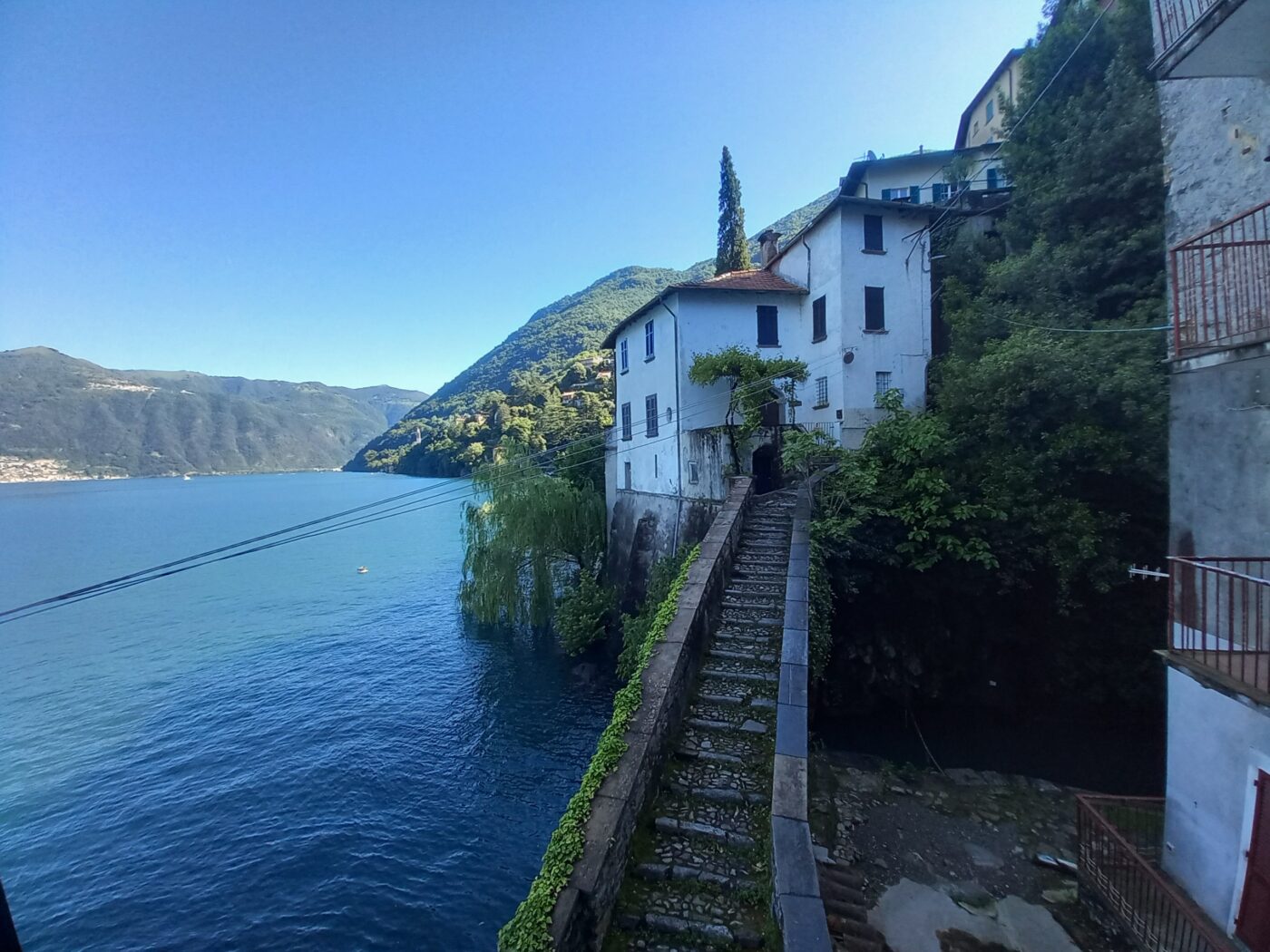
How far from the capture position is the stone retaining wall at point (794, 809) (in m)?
4.55

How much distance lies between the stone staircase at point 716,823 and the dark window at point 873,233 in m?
15.6

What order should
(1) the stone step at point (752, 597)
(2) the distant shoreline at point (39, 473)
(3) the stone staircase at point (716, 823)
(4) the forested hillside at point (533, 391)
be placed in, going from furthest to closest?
(2) the distant shoreline at point (39, 473)
(4) the forested hillside at point (533, 391)
(1) the stone step at point (752, 597)
(3) the stone staircase at point (716, 823)

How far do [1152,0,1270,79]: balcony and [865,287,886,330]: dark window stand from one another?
493 inches

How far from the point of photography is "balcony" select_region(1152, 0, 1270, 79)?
5.69m

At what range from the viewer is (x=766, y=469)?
17094 mm

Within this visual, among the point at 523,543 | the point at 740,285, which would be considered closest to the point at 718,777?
the point at 740,285

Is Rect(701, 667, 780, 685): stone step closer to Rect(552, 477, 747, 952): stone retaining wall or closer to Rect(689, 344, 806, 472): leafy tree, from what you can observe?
Rect(552, 477, 747, 952): stone retaining wall

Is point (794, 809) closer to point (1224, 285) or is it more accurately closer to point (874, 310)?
point (1224, 285)

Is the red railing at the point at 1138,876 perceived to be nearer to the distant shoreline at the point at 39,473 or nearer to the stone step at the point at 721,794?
the stone step at the point at 721,794

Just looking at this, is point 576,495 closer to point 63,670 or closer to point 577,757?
point 577,757

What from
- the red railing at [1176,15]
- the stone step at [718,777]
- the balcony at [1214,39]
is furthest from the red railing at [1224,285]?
the stone step at [718,777]

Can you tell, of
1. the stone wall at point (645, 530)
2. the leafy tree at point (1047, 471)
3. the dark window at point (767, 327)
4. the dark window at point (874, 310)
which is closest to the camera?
the leafy tree at point (1047, 471)

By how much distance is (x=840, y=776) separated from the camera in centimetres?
1215

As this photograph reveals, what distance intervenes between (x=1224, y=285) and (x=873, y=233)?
46.7 ft
